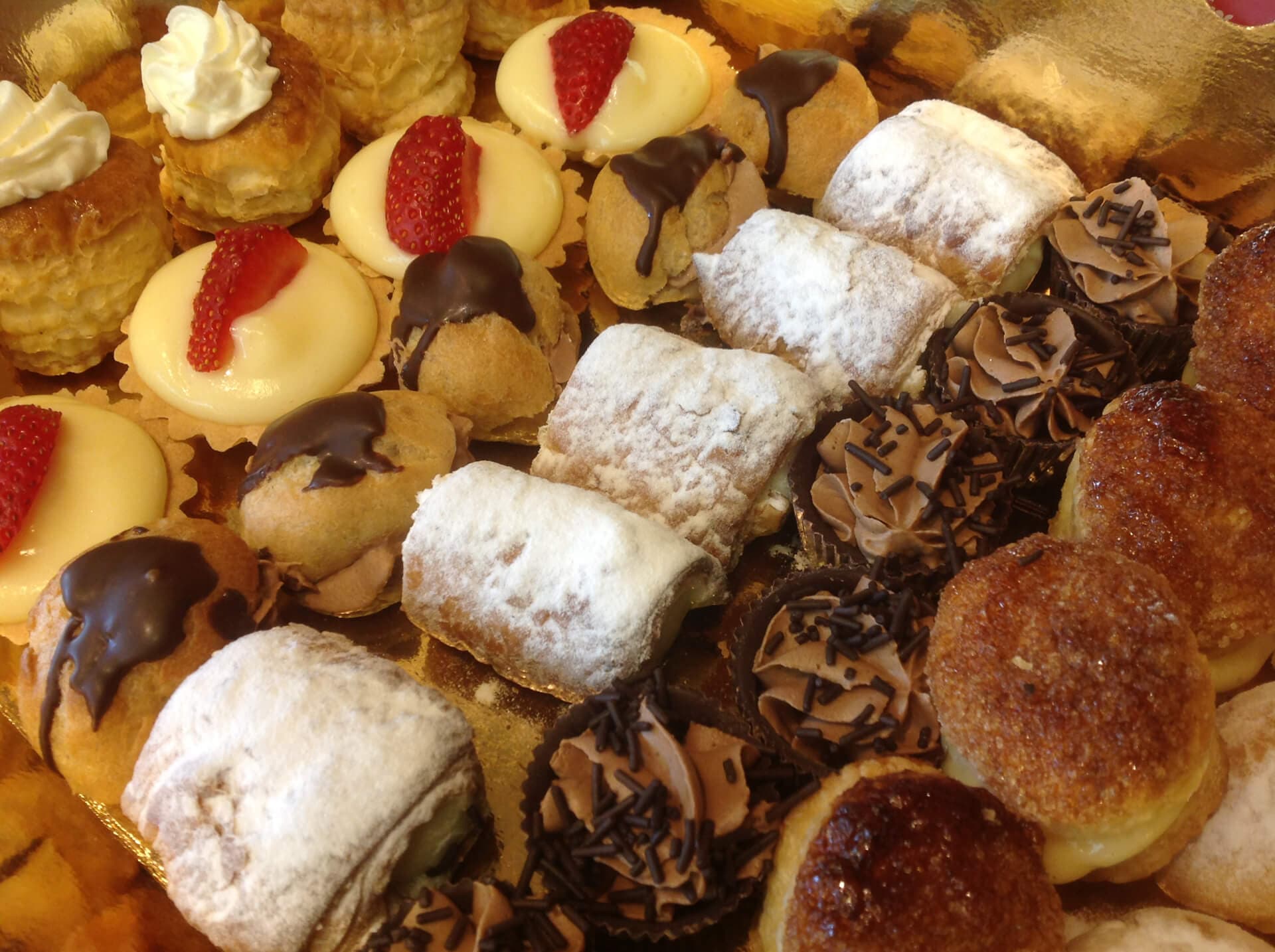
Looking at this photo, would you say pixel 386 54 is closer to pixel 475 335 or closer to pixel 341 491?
pixel 475 335

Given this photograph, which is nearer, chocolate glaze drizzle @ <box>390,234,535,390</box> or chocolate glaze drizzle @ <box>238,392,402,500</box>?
chocolate glaze drizzle @ <box>238,392,402,500</box>

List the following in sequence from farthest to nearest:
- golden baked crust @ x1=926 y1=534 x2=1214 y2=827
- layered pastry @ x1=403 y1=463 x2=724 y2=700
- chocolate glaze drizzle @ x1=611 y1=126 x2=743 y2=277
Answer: chocolate glaze drizzle @ x1=611 y1=126 x2=743 y2=277 < layered pastry @ x1=403 y1=463 x2=724 y2=700 < golden baked crust @ x1=926 y1=534 x2=1214 y2=827

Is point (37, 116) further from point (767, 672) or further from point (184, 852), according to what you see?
point (767, 672)

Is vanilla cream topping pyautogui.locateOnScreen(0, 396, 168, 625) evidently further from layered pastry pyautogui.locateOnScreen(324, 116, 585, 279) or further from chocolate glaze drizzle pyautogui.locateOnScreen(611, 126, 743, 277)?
chocolate glaze drizzle pyautogui.locateOnScreen(611, 126, 743, 277)

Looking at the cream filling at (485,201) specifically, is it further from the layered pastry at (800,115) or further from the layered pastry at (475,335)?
the layered pastry at (800,115)

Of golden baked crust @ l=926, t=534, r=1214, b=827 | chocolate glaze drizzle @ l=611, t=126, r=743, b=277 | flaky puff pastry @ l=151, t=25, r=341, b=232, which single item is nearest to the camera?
golden baked crust @ l=926, t=534, r=1214, b=827

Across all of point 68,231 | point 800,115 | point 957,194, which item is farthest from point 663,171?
point 68,231

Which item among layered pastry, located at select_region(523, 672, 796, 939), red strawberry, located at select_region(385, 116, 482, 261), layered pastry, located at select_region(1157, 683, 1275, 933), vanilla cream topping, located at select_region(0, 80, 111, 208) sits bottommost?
layered pastry, located at select_region(1157, 683, 1275, 933)

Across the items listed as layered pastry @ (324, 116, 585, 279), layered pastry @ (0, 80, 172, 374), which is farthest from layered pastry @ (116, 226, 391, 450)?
layered pastry @ (324, 116, 585, 279)
